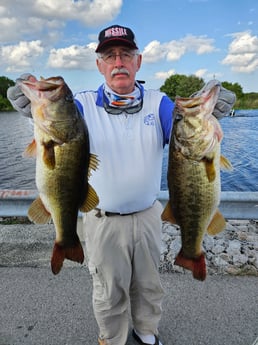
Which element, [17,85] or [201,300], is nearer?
[17,85]

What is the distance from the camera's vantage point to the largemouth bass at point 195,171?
7.59ft

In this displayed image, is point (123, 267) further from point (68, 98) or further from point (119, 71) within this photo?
point (119, 71)

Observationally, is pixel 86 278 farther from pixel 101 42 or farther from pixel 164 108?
pixel 101 42

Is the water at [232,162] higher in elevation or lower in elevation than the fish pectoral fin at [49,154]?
lower

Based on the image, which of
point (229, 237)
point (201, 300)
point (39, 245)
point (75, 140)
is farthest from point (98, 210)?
point (229, 237)

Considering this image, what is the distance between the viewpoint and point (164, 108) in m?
2.90

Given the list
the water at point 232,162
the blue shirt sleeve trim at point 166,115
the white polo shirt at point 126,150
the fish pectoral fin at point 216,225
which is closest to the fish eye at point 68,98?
the white polo shirt at point 126,150

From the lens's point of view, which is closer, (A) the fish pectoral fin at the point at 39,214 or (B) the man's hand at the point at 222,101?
(B) the man's hand at the point at 222,101

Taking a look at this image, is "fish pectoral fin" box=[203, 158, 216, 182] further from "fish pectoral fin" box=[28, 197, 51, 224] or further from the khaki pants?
"fish pectoral fin" box=[28, 197, 51, 224]

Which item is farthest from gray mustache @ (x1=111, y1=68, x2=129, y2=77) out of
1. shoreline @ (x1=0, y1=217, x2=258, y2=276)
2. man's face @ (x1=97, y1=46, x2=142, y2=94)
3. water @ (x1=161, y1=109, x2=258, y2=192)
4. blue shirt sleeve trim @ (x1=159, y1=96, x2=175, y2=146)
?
water @ (x1=161, y1=109, x2=258, y2=192)

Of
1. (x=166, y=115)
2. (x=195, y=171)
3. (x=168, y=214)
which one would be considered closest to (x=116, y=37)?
(x=166, y=115)

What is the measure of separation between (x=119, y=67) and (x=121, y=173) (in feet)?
2.66

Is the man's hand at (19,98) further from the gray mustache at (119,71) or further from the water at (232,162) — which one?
the water at (232,162)

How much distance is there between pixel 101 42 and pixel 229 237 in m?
2.83
